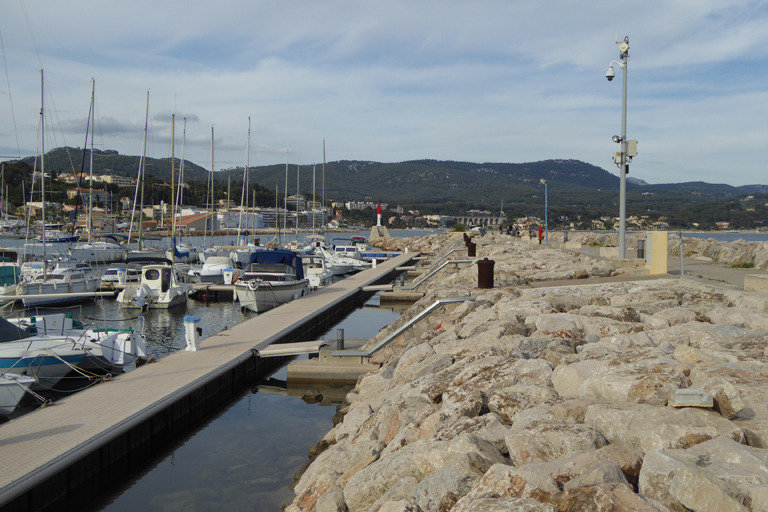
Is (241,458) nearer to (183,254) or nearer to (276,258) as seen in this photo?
(276,258)

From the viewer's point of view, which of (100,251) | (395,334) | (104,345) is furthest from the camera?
(100,251)

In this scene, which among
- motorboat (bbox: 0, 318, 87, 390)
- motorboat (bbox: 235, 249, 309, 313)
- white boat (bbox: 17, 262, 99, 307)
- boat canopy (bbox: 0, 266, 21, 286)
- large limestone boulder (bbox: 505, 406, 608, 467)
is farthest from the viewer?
boat canopy (bbox: 0, 266, 21, 286)

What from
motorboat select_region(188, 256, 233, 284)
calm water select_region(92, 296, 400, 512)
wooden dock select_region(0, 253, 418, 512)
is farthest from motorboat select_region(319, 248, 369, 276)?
calm water select_region(92, 296, 400, 512)

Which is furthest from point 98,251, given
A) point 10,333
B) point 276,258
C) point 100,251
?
point 10,333

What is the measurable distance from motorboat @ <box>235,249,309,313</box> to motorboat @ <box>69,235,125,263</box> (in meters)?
26.3

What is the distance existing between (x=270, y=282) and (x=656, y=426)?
20.9 meters

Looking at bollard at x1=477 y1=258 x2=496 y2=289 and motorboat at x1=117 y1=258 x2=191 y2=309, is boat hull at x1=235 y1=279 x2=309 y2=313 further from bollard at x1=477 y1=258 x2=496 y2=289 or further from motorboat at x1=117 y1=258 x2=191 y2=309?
bollard at x1=477 y1=258 x2=496 y2=289

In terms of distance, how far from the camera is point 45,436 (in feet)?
28.2

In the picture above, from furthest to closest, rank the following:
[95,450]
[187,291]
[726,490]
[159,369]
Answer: [187,291] < [159,369] < [95,450] < [726,490]

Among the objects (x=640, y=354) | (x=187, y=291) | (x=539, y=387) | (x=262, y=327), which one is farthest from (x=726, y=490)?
(x=187, y=291)

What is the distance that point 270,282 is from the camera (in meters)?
24.8

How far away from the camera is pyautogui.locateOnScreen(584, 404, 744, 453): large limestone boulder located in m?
5.04

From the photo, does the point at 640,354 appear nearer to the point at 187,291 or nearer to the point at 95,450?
the point at 95,450

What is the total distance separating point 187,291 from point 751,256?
2362 cm
